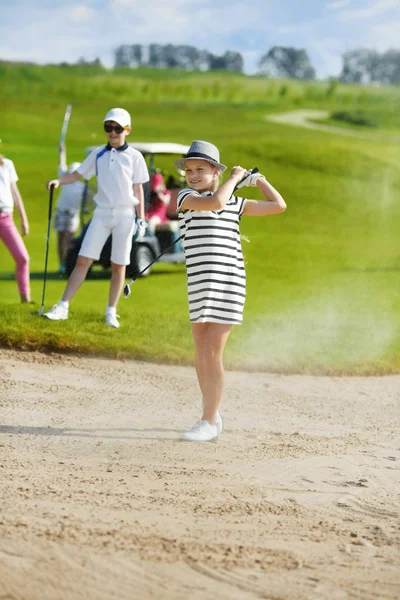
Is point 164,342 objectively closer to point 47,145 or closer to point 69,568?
point 69,568

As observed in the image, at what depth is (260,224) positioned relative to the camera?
20.2 meters

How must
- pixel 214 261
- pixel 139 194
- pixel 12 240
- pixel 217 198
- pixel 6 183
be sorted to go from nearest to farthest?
pixel 217 198 → pixel 214 261 → pixel 139 194 → pixel 6 183 → pixel 12 240

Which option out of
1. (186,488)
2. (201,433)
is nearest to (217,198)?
(201,433)

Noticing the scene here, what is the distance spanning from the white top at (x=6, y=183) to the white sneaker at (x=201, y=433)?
13.6 ft

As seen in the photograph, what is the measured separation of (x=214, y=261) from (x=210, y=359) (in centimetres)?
58

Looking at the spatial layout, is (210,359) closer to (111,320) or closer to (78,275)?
(111,320)

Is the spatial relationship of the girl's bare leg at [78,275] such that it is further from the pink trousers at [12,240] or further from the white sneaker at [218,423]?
the white sneaker at [218,423]

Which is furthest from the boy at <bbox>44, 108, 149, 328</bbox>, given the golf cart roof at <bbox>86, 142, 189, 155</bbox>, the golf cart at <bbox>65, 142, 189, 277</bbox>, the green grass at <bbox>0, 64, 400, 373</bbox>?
the golf cart roof at <bbox>86, 142, 189, 155</bbox>

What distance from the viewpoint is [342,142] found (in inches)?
1141

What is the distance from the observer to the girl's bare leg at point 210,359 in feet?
19.0

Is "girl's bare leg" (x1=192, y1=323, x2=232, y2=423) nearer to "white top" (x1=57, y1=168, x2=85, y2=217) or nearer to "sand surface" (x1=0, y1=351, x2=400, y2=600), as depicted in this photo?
"sand surface" (x1=0, y1=351, x2=400, y2=600)

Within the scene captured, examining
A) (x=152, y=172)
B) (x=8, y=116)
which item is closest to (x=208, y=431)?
(x=152, y=172)

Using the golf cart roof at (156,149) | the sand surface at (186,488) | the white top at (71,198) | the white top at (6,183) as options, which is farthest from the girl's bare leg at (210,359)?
the golf cart roof at (156,149)

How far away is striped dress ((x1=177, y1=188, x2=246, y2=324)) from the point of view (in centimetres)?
563
